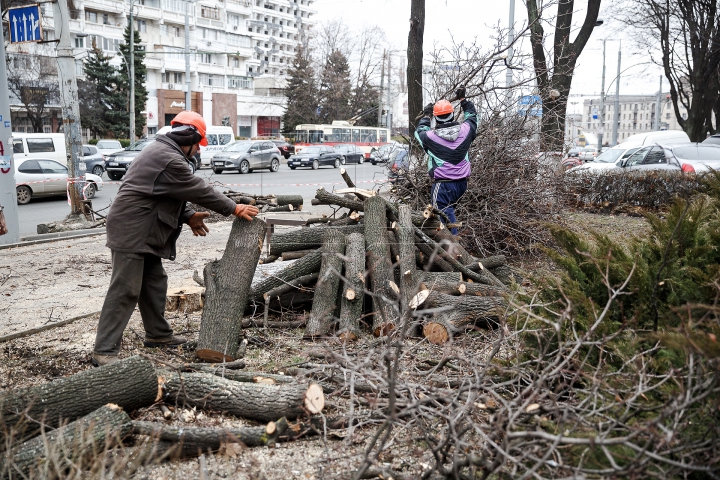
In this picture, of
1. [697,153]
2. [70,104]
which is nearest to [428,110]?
[70,104]

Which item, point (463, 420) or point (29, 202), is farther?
point (29, 202)

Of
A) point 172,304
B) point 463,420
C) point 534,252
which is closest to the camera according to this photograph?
point 463,420

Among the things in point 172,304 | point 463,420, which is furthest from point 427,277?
point 463,420

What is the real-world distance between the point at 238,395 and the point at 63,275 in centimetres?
542

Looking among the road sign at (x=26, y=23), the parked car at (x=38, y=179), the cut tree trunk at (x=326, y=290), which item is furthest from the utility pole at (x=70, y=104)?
the cut tree trunk at (x=326, y=290)

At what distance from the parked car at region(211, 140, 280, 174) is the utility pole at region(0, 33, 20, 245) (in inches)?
662

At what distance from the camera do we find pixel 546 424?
9.46ft

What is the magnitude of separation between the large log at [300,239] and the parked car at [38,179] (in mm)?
13450

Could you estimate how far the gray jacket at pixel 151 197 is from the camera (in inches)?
192

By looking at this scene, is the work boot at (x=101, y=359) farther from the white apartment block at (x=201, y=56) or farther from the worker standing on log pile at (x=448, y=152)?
the white apartment block at (x=201, y=56)

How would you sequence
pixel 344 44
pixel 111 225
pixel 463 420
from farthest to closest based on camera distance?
pixel 344 44 → pixel 111 225 → pixel 463 420

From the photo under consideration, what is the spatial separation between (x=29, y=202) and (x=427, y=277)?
15917mm

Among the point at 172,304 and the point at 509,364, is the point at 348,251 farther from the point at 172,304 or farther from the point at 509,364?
the point at 509,364

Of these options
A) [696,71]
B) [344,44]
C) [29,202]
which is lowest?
[29,202]
